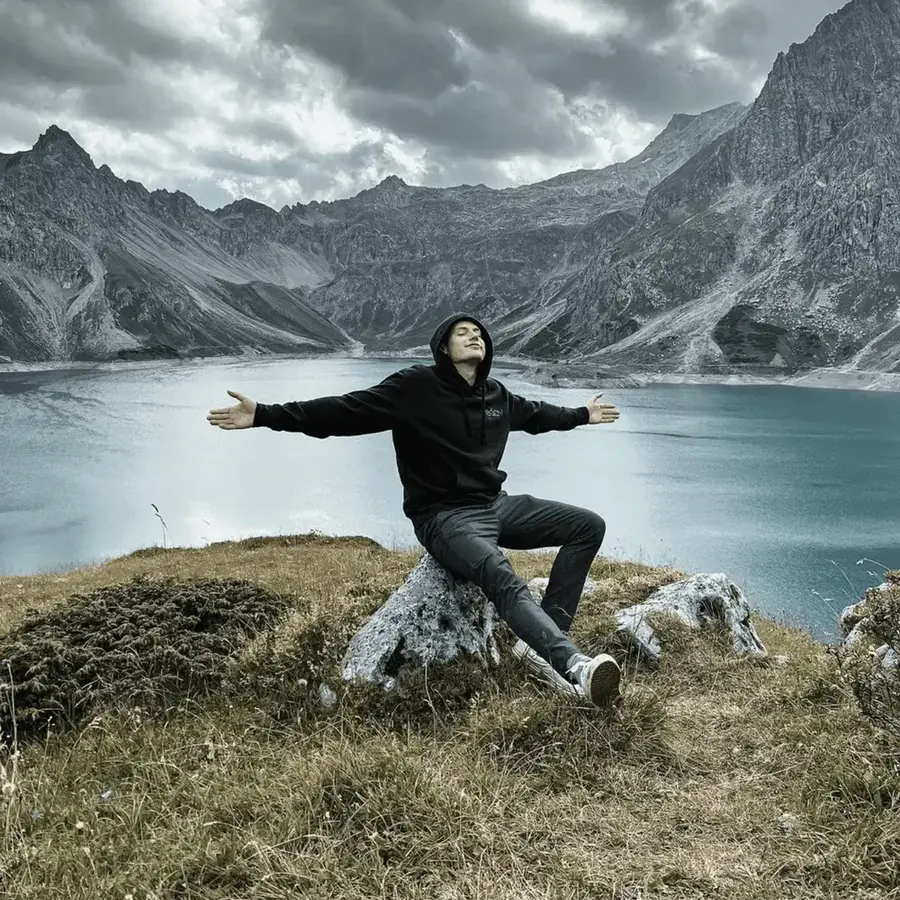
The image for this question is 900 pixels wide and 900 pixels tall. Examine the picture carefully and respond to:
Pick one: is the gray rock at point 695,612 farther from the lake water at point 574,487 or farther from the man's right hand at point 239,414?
the lake water at point 574,487

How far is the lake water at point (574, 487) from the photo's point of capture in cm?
4997

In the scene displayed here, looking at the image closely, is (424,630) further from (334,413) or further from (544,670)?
(334,413)

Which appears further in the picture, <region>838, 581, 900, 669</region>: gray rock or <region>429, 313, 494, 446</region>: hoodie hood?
<region>429, 313, 494, 446</region>: hoodie hood

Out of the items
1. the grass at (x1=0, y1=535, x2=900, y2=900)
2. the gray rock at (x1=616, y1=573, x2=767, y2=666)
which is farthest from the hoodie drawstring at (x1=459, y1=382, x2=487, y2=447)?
the gray rock at (x1=616, y1=573, x2=767, y2=666)

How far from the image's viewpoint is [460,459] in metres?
7.40

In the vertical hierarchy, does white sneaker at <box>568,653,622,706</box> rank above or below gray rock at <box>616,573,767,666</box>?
above

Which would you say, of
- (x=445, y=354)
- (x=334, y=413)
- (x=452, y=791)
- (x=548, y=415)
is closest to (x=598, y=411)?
(x=548, y=415)

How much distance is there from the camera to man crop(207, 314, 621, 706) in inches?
275

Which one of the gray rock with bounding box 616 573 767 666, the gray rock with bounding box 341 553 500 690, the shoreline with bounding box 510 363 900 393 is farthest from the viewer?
the shoreline with bounding box 510 363 900 393

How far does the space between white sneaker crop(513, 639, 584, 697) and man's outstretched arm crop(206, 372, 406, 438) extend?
2.52 meters

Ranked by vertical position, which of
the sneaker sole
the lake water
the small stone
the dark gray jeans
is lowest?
the lake water

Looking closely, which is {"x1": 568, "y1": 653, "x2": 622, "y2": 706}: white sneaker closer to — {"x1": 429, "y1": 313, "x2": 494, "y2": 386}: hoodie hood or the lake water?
{"x1": 429, "y1": 313, "x2": 494, "y2": 386}: hoodie hood

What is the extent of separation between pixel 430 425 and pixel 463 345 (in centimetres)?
91

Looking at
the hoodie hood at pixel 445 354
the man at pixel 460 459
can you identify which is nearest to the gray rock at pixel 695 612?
the man at pixel 460 459
